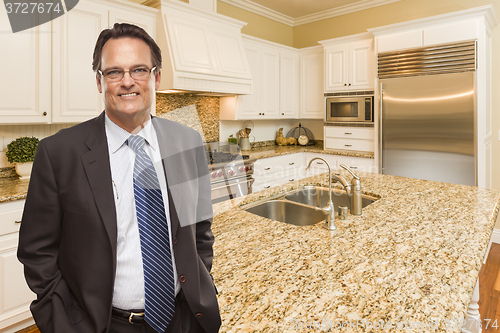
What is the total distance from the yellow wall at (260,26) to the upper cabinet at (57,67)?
1908 mm

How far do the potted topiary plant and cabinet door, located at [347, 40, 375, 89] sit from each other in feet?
11.7

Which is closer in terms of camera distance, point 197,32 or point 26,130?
point 26,130

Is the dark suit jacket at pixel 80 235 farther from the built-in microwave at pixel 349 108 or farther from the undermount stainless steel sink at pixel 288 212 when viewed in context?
the built-in microwave at pixel 349 108

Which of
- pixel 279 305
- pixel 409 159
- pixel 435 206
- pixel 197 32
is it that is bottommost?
pixel 279 305

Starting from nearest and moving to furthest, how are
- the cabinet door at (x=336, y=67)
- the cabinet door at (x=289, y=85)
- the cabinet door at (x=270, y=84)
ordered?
the cabinet door at (x=336, y=67)
the cabinet door at (x=270, y=84)
the cabinet door at (x=289, y=85)

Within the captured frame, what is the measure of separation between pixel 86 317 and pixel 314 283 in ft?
1.98

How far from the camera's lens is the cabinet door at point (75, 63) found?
2377 millimetres

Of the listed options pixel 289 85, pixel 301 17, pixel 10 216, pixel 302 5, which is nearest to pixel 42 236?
pixel 10 216

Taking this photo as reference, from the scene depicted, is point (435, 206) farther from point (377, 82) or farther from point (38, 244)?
point (377, 82)

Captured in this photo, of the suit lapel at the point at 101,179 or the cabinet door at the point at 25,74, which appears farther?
the cabinet door at the point at 25,74

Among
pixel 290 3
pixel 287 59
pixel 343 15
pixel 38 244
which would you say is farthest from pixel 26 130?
pixel 343 15

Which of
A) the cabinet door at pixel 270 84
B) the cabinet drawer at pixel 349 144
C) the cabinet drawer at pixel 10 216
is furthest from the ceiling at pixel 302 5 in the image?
the cabinet drawer at pixel 10 216

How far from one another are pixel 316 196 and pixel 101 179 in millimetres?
1711

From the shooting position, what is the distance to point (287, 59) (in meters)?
4.60
